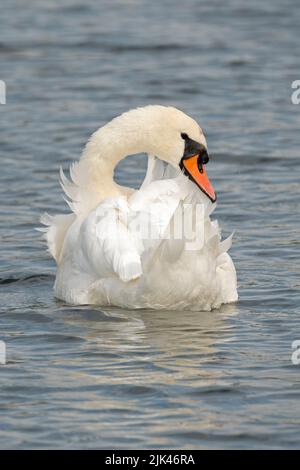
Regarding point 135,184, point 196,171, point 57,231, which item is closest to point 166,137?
point 196,171

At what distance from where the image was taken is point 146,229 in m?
9.20

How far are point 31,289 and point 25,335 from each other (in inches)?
58.7

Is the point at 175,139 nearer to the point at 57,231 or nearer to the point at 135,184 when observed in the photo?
the point at 57,231

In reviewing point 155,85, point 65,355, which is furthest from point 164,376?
point 155,85

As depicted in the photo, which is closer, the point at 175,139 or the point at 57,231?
the point at 175,139

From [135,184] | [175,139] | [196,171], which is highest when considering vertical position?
[135,184]

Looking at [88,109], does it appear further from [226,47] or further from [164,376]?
[164,376]

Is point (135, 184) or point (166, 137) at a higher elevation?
point (135, 184)

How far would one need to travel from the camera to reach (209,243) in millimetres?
9359

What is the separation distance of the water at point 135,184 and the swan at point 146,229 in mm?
172

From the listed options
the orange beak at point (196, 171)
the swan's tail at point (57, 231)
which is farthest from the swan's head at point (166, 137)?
the swan's tail at point (57, 231)

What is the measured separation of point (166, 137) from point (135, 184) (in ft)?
→ 12.5

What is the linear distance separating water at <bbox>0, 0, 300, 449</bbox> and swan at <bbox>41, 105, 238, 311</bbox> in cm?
17

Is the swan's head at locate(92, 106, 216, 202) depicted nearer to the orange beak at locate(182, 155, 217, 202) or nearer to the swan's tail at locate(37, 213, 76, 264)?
the orange beak at locate(182, 155, 217, 202)
